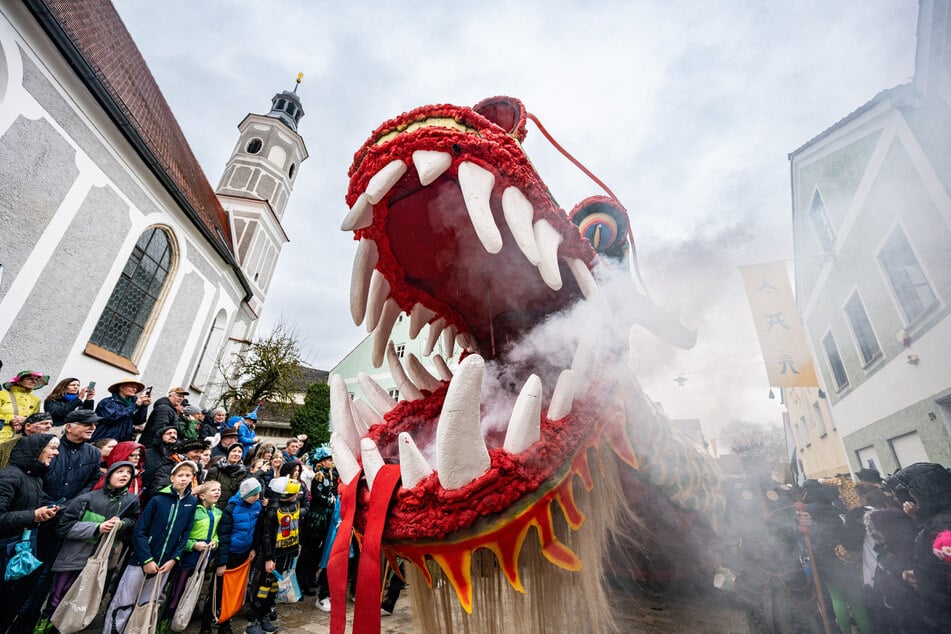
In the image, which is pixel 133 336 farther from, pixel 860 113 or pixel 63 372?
pixel 860 113

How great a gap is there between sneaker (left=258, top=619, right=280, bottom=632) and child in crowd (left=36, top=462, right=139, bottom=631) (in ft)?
4.20

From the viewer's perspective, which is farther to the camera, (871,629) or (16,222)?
(16,222)

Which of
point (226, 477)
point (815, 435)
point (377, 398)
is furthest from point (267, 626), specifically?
point (815, 435)

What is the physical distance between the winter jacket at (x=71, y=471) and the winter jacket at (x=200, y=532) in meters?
0.94

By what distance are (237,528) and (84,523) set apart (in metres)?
1.19

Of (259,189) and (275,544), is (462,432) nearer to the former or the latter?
(275,544)

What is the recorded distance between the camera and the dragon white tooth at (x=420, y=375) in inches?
59.0

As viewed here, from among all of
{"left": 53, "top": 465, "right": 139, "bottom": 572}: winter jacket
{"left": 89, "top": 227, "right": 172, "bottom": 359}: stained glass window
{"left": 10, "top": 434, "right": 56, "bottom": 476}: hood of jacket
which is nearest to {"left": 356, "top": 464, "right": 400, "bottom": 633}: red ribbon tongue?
{"left": 53, "top": 465, "right": 139, "bottom": 572}: winter jacket

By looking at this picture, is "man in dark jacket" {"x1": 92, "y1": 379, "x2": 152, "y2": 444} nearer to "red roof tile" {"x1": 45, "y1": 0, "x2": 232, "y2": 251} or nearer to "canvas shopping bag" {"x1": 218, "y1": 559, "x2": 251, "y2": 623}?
"canvas shopping bag" {"x1": 218, "y1": 559, "x2": 251, "y2": 623}

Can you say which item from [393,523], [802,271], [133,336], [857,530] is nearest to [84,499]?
[393,523]

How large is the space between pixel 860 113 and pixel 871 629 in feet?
22.5

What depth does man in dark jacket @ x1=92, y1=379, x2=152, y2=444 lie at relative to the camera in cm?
471

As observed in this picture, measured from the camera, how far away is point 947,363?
4.48 metres

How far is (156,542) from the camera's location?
3293mm
